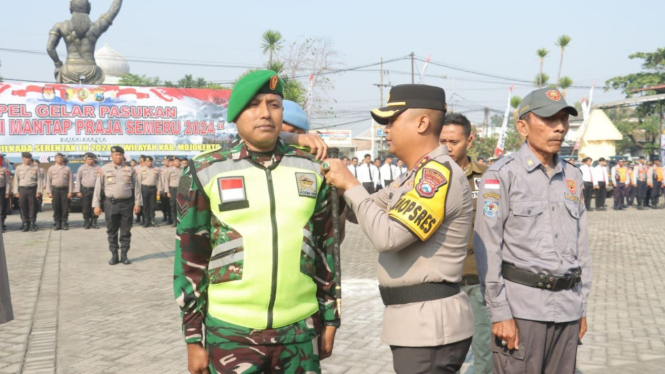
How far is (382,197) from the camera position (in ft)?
10.2

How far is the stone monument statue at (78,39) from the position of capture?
3203cm

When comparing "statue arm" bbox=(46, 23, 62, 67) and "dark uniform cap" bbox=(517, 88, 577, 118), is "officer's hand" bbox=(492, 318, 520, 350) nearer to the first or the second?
"dark uniform cap" bbox=(517, 88, 577, 118)

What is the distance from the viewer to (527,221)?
3.33 m

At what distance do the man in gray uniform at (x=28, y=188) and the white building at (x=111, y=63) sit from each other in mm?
57395

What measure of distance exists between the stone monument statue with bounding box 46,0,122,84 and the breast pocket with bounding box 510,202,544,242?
31933 millimetres

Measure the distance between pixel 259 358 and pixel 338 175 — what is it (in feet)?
2.65

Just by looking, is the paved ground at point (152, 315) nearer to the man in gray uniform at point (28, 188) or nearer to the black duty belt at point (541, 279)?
the black duty belt at point (541, 279)

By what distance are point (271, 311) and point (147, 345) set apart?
400 centimetres

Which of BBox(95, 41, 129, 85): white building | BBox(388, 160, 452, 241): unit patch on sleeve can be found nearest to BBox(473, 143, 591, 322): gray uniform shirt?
BBox(388, 160, 452, 241): unit patch on sleeve

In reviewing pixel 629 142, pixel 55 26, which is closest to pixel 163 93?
pixel 55 26

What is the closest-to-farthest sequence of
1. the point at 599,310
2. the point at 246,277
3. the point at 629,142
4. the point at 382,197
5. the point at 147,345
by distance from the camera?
the point at 246,277 < the point at 382,197 < the point at 147,345 < the point at 599,310 < the point at 629,142

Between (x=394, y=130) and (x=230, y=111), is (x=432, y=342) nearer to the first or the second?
(x=394, y=130)

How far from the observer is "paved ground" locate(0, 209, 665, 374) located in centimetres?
559

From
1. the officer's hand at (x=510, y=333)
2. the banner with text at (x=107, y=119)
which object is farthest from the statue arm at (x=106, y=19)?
the officer's hand at (x=510, y=333)
